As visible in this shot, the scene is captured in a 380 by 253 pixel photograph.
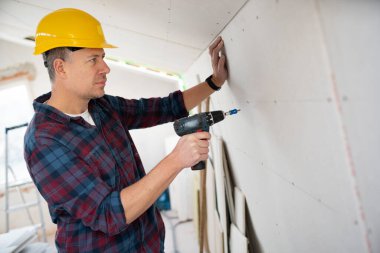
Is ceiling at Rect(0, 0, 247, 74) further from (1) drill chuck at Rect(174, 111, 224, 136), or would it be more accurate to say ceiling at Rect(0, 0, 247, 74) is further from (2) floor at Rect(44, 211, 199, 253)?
(2) floor at Rect(44, 211, 199, 253)

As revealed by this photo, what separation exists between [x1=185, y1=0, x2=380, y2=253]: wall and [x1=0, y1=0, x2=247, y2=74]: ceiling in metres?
0.14

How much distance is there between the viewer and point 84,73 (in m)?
1.16

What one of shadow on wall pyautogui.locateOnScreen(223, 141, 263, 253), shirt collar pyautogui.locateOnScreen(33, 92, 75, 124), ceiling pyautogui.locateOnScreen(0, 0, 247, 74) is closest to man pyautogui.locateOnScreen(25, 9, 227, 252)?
shirt collar pyautogui.locateOnScreen(33, 92, 75, 124)

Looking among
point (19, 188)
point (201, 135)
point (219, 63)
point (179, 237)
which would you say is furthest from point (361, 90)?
point (19, 188)

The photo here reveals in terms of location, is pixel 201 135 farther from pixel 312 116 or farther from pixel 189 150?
pixel 312 116

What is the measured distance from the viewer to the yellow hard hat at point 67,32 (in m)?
1.12

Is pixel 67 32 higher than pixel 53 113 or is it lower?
higher

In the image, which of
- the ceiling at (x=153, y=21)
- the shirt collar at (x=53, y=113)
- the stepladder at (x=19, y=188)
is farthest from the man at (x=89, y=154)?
the stepladder at (x=19, y=188)

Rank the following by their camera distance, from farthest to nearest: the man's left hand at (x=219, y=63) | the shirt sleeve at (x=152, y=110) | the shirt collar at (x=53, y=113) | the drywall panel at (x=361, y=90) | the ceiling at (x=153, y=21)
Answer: the shirt sleeve at (x=152, y=110), the man's left hand at (x=219, y=63), the ceiling at (x=153, y=21), the shirt collar at (x=53, y=113), the drywall panel at (x=361, y=90)

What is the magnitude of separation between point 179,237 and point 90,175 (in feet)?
8.37

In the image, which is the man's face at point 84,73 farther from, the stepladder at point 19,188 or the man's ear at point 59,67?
the stepladder at point 19,188

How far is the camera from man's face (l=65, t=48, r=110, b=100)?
116cm

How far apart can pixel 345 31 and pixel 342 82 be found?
111mm

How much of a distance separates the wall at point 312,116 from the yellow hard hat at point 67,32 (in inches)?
24.7
